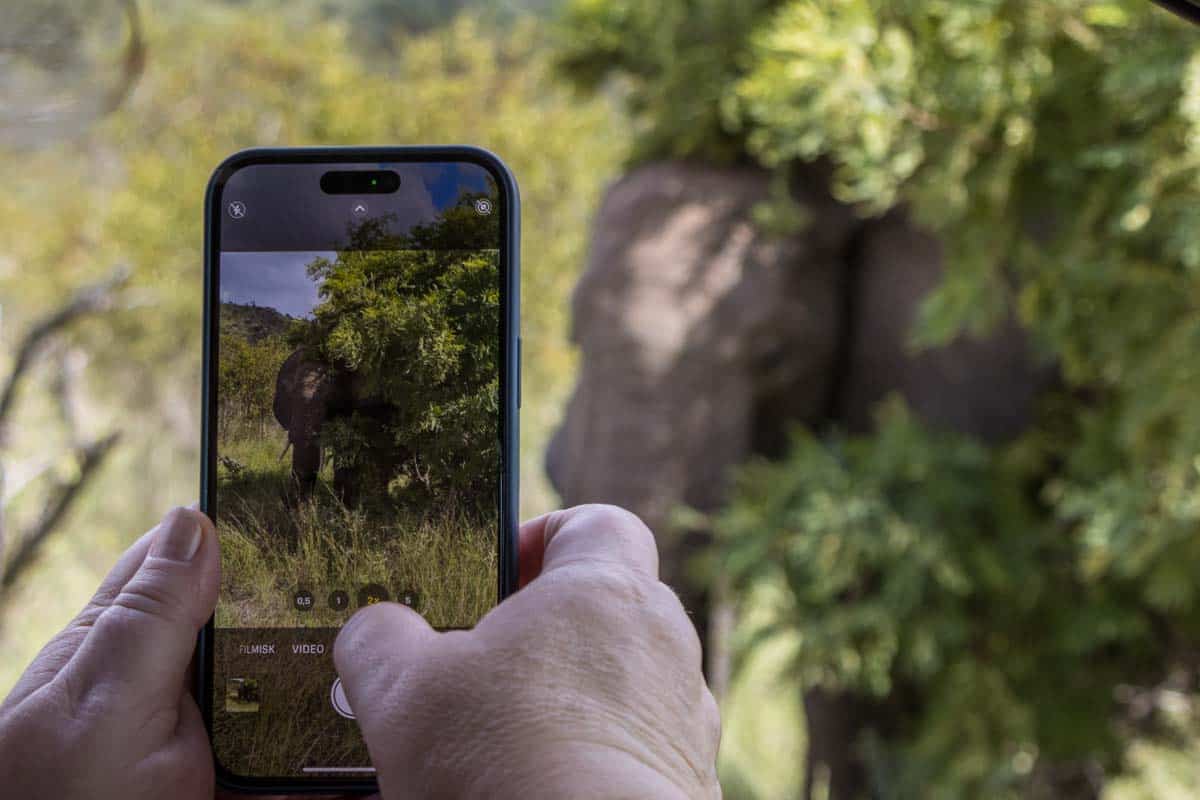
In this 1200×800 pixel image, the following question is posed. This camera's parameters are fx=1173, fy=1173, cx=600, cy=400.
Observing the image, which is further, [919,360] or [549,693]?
[919,360]

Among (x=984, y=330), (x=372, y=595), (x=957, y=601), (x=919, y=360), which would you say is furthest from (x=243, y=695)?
(x=919, y=360)

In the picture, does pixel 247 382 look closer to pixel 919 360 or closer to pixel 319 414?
pixel 319 414

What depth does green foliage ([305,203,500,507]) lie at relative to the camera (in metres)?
0.41

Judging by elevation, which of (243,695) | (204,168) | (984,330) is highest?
(243,695)

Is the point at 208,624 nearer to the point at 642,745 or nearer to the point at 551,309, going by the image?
the point at 642,745

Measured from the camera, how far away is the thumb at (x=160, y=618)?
34 cm

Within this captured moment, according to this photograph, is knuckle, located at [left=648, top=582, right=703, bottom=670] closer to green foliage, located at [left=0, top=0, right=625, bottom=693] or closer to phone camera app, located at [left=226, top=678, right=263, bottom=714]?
phone camera app, located at [left=226, top=678, right=263, bottom=714]

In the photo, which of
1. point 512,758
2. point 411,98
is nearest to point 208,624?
point 512,758

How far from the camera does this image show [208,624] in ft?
1.33

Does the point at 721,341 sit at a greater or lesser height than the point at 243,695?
lesser

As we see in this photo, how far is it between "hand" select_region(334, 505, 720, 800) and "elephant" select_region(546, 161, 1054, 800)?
50.6 inches

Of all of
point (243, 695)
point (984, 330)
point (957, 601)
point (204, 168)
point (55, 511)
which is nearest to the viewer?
point (243, 695)

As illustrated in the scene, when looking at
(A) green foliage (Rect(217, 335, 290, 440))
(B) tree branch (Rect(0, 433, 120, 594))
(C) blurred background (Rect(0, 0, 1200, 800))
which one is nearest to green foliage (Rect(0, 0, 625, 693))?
(C) blurred background (Rect(0, 0, 1200, 800))

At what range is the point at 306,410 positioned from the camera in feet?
1.34
